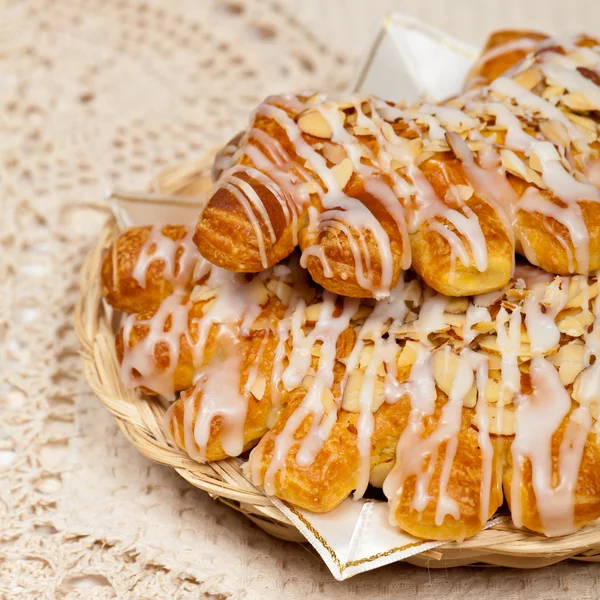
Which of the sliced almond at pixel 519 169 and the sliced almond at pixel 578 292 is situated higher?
the sliced almond at pixel 519 169

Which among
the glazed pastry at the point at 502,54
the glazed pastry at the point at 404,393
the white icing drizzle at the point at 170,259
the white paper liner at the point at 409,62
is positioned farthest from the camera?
the white paper liner at the point at 409,62

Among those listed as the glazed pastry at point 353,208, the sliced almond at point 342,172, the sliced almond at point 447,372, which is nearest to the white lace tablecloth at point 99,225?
the sliced almond at point 447,372

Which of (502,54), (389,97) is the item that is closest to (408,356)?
(502,54)

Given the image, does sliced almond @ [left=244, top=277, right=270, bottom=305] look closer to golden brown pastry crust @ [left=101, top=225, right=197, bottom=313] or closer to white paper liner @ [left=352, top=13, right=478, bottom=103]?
golden brown pastry crust @ [left=101, top=225, right=197, bottom=313]

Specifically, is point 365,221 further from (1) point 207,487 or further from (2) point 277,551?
(2) point 277,551

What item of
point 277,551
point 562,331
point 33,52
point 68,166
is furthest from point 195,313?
point 33,52

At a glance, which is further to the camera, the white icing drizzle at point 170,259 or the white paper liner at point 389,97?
the white icing drizzle at point 170,259

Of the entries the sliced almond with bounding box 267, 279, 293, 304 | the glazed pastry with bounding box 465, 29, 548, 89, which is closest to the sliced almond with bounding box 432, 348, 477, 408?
the sliced almond with bounding box 267, 279, 293, 304

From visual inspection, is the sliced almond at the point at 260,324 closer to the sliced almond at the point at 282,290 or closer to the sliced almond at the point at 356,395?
the sliced almond at the point at 282,290
